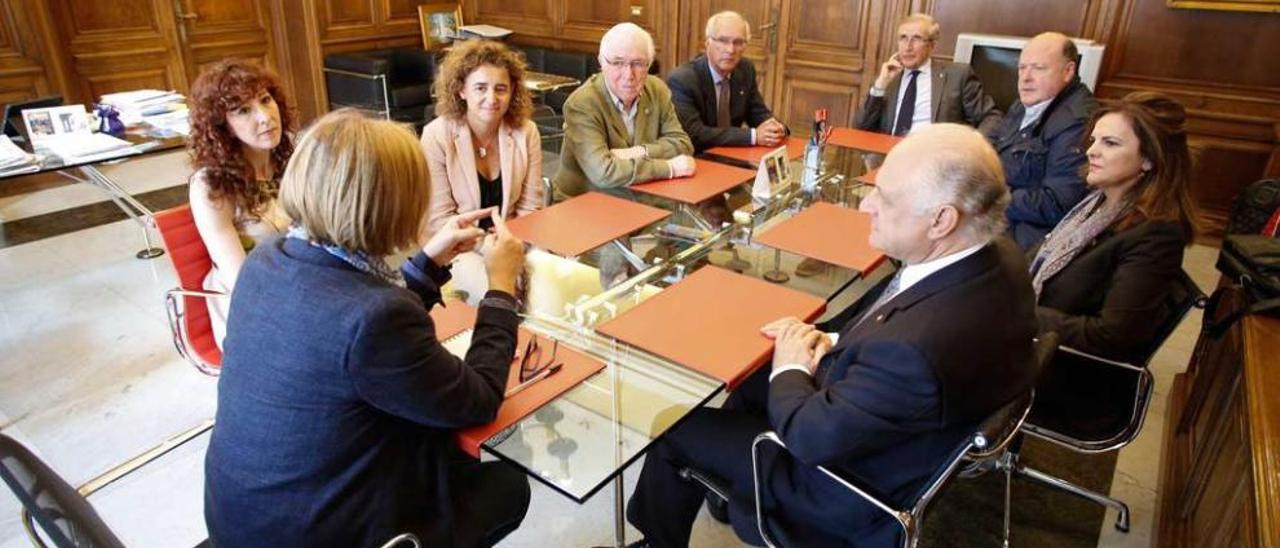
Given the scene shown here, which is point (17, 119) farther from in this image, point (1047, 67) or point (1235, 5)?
point (1235, 5)

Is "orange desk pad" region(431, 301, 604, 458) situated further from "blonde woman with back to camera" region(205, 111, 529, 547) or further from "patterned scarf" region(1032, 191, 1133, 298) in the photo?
"patterned scarf" region(1032, 191, 1133, 298)

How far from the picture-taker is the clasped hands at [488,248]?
1.47 metres

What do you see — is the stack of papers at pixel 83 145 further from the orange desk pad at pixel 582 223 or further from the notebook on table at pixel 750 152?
the notebook on table at pixel 750 152

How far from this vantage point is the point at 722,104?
3393 mm

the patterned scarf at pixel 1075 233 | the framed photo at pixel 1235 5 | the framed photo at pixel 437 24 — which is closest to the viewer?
the patterned scarf at pixel 1075 233

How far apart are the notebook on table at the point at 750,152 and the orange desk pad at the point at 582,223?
2.59ft

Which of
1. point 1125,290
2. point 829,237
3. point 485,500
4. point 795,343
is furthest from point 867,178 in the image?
point 485,500

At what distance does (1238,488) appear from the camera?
4.60 feet

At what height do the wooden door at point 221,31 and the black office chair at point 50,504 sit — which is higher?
the wooden door at point 221,31

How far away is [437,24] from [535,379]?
581 centimetres

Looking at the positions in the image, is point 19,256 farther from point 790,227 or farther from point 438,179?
point 790,227

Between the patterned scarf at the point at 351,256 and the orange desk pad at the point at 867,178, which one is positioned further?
the orange desk pad at the point at 867,178

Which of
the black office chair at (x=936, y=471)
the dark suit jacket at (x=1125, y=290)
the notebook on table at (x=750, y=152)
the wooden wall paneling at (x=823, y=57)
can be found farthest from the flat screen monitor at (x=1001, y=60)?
the black office chair at (x=936, y=471)

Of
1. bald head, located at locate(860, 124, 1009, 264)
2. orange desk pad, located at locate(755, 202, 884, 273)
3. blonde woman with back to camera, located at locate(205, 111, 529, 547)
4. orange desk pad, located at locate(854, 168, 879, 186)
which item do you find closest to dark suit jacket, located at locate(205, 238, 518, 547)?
blonde woman with back to camera, located at locate(205, 111, 529, 547)
